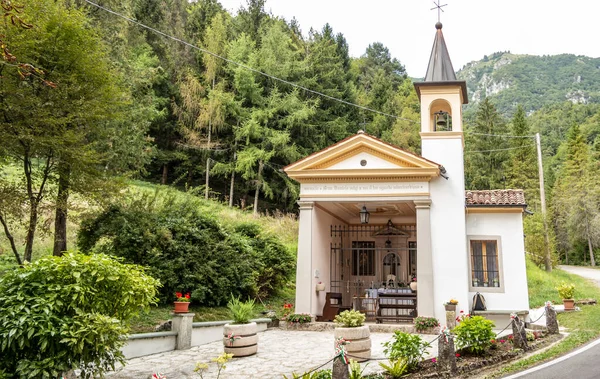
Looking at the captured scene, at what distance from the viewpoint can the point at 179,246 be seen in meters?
11.8

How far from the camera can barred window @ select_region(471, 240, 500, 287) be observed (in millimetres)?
13203

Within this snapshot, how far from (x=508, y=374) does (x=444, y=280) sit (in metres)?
5.48

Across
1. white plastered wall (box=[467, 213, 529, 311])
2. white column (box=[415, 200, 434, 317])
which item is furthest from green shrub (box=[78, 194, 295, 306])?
white plastered wall (box=[467, 213, 529, 311])

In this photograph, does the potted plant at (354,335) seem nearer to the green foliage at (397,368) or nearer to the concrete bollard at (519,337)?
the green foliage at (397,368)

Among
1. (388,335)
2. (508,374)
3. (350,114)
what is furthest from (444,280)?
(350,114)

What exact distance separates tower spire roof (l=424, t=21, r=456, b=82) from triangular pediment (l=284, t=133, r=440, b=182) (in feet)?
10.1

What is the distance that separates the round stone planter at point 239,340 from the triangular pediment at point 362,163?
550 centimetres

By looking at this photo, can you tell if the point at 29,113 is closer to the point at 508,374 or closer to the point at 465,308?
the point at 508,374

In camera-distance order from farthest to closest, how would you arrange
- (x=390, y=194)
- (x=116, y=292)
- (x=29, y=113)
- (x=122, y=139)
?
(x=122, y=139)
(x=390, y=194)
(x=29, y=113)
(x=116, y=292)

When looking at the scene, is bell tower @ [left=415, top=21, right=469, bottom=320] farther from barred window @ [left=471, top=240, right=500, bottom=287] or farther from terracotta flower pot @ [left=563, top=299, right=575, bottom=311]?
terracotta flower pot @ [left=563, top=299, right=575, bottom=311]

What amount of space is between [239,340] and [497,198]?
9.25m

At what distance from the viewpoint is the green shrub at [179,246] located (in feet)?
37.4

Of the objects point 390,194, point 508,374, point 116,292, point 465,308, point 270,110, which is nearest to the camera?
point 116,292

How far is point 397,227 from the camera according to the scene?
54.1 ft
